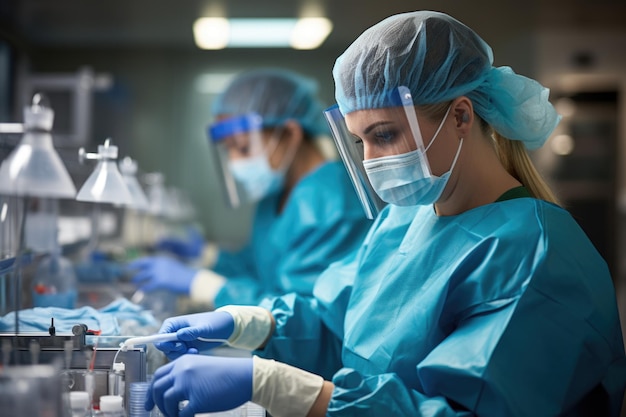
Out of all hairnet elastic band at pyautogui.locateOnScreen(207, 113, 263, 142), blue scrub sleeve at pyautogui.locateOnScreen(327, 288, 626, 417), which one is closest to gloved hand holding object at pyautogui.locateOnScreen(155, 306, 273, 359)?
blue scrub sleeve at pyautogui.locateOnScreen(327, 288, 626, 417)

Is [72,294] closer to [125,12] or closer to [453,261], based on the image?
[453,261]

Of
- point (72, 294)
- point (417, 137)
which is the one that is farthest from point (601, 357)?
point (72, 294)

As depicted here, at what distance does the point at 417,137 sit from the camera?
1.31 meters

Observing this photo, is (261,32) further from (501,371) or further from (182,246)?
(501,371)

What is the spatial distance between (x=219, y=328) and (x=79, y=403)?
348mm

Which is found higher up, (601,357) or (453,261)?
(453,261)

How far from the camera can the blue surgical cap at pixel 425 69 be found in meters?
1.31

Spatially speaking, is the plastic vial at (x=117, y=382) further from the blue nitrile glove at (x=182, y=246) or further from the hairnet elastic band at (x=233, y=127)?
Answer: the blue nitrile glove at (x=182, y=246)

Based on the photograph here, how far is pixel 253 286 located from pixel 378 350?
1.44 meters

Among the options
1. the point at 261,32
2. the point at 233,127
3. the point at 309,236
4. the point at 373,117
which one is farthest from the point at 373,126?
the point at 261,32

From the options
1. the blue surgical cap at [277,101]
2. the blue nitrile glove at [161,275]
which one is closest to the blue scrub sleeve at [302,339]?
the blue nitrile glove at [161,275]

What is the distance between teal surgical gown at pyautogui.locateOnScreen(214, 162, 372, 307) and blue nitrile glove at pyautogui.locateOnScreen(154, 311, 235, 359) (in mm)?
732

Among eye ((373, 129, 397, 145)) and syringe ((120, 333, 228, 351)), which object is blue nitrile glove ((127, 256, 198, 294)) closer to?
syringe ((120, 333, 228, 351))

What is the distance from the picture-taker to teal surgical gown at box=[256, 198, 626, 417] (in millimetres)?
1146
